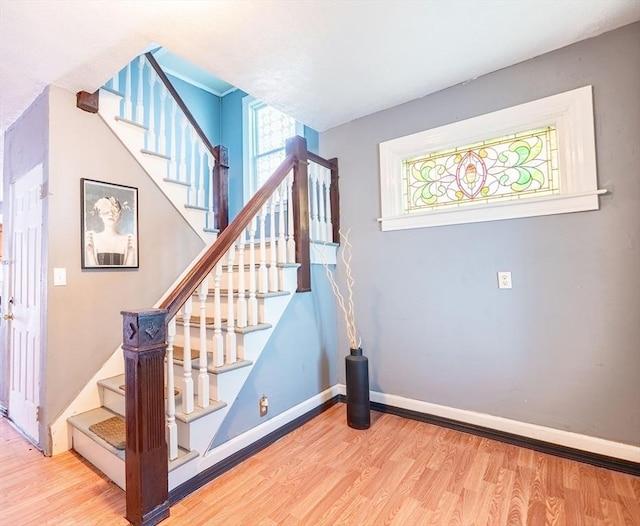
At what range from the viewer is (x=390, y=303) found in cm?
271

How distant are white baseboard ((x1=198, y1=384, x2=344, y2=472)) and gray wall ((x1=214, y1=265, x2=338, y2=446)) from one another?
0.10 feet

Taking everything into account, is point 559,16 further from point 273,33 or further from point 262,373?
point 262,373

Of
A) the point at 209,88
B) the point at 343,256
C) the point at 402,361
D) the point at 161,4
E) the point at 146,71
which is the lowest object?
the point at 402,361

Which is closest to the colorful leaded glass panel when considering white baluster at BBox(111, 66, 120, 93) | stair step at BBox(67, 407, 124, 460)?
white baluster at BBox(111, 66, 120, 93)

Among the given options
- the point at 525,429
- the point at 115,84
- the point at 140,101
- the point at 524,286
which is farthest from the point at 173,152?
the point at 525,429

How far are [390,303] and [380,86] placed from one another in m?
1.65

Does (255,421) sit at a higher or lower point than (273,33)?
lower

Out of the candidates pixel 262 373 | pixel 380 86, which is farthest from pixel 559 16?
pixel 262 373

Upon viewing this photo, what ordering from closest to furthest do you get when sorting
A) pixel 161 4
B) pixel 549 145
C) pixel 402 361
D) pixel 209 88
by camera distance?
pixel 161 4
pixel 549 145
pixel 402 361
pixel 209 88

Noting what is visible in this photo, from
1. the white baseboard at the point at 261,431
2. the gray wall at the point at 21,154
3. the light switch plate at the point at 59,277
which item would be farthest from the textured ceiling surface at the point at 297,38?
the white baseboard at the point at 261,431

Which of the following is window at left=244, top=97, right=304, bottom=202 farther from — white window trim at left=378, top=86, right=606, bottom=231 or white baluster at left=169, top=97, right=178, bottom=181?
white window trim at left=378, top=86, right=606, bottom=231

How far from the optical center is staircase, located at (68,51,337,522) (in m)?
1.79

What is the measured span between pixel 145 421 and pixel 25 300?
1.77 metres

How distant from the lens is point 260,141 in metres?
4.04
